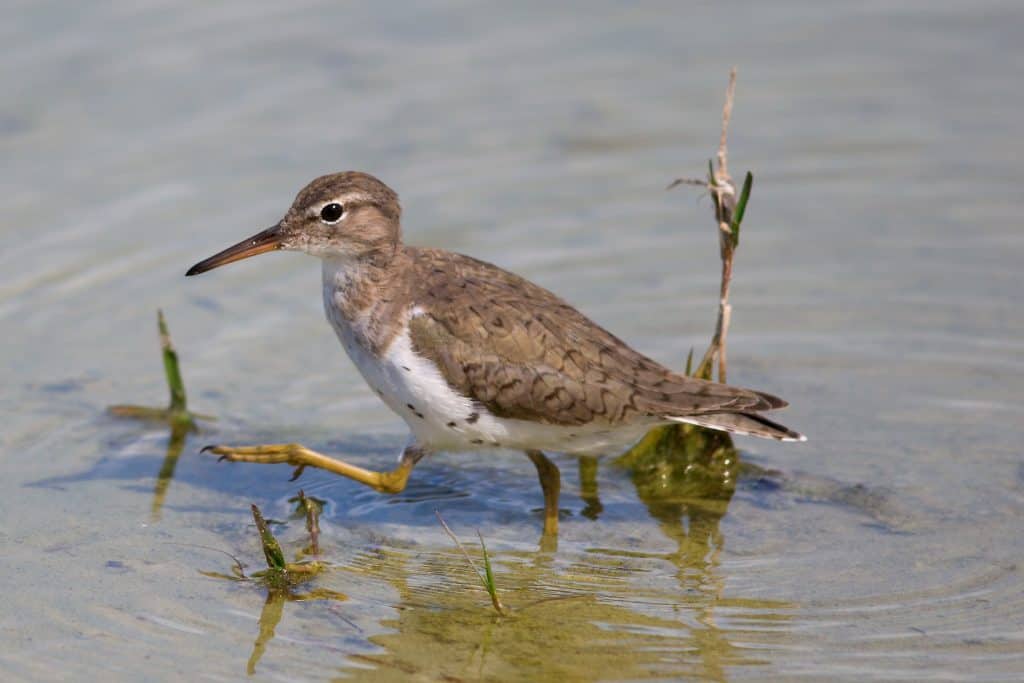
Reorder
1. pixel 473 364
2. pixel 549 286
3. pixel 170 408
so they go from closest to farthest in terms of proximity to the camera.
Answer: pixel 473 364 → pixel 170 408 → pixel 549 286

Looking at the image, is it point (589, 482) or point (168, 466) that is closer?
point (589, 482)

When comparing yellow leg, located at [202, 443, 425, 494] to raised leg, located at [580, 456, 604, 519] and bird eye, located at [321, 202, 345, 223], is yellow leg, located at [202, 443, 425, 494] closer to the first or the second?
raised leg, located at [580, 456, 604, 519]

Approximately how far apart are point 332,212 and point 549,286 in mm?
2957

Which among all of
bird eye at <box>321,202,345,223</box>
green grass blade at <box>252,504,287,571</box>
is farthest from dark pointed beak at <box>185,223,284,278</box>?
green grass blade at <box>252,504,287,571</box>

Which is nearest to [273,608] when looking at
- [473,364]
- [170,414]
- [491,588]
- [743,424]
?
[491,588]

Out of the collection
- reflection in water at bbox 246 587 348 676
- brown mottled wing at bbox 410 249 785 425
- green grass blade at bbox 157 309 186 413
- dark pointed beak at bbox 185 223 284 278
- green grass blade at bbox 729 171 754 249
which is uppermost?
green grass blade at bbox 729 171 754 249

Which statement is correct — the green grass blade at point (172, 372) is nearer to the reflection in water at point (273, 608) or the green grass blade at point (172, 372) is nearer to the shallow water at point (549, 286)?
the shallow water at point (549, 286)

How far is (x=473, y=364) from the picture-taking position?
838 centimetres

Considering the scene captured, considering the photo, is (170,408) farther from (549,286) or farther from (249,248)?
(549,286)

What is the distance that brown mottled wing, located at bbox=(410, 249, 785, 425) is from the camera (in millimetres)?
8383

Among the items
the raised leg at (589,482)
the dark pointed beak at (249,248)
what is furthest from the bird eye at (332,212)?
the raised leg at (589,482)

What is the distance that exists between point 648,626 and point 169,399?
4312 mm

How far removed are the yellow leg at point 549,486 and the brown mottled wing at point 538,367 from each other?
0.60m

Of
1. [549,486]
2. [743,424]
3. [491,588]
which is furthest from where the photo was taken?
[549,486]
